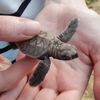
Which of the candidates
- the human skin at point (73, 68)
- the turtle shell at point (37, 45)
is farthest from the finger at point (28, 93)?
the turtle shell at point (37, 45)

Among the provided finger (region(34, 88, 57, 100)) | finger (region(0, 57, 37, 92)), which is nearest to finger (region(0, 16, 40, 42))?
finger (region(0, 57, 37, 92))

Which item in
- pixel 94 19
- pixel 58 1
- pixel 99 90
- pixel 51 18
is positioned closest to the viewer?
pixel 99 90

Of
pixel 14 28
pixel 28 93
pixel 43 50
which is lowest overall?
pixel 28 93

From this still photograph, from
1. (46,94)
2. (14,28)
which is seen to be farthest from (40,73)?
(14,28)

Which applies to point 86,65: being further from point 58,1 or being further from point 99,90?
point 58,1

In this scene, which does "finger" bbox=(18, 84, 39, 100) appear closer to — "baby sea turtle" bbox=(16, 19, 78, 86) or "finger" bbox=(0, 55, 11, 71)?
"baby sea turtle" bbox=(16, 19, 78, 86)

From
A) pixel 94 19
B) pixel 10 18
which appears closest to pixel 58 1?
pixel 94 19

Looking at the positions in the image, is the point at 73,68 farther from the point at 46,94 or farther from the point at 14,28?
the point at 14,28
